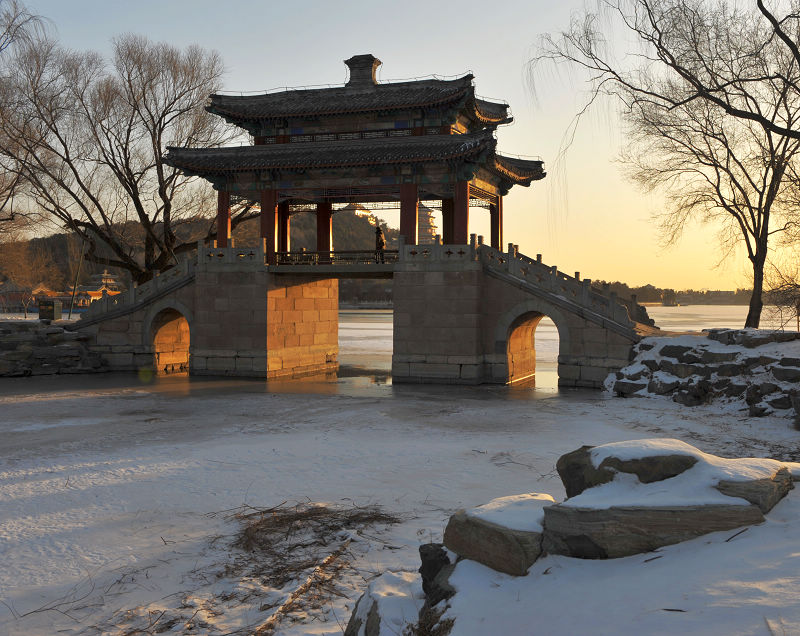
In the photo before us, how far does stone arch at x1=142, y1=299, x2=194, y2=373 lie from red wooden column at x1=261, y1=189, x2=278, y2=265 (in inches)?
154

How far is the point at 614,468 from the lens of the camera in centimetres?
482

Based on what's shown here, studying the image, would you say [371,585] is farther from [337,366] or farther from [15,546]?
[337,366]

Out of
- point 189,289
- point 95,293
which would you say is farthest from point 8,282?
point 189,289

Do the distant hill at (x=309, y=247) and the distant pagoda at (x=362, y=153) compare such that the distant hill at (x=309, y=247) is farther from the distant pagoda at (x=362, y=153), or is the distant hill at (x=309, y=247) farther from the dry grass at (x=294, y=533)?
the dry grass at (x=294, y=533)

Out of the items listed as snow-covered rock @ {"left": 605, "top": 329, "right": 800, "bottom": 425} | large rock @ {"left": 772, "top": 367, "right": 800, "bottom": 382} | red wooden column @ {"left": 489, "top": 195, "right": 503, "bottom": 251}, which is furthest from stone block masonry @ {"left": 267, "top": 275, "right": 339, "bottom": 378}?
large rock @ {"left": 772, "top": 367, "right": 800, "bottom": 382}

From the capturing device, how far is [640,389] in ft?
60.2

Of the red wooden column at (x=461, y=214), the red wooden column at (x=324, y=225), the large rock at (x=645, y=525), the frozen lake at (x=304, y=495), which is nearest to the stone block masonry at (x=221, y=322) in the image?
the red wooden column at (x=324, y=225)

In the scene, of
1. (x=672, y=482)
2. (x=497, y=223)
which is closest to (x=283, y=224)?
(x=497, y=223)

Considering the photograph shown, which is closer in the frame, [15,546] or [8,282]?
[15,546]

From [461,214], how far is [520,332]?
194 inches

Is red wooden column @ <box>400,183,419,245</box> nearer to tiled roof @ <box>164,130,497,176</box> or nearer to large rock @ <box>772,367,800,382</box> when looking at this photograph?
tiled roof @ <box>164,130,497,176</box>

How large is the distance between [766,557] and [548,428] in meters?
→ 9.92

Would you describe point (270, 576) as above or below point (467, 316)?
below

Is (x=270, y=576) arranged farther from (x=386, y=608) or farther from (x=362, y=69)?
(x=362, y=69)
